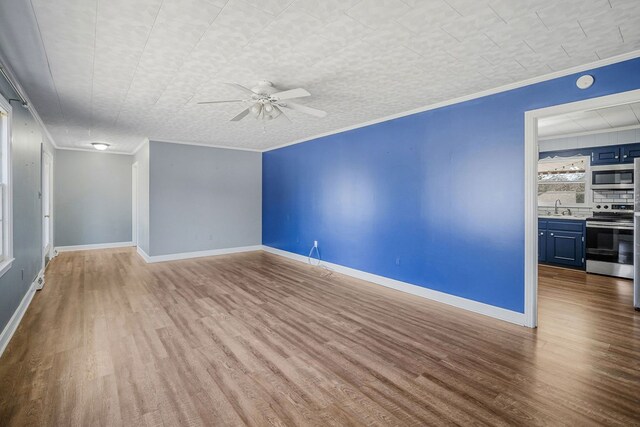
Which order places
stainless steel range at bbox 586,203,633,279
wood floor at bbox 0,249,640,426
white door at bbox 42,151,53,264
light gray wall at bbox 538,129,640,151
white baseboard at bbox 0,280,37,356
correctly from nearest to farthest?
wood floor at bbox 0,249,640,426, white baseboard at bbox 0,280,37,356, stainless steel range at bbox 586,203,633,279, light gray wall at bbox 538,129,640,151, white door at bbox 42,151,53,264

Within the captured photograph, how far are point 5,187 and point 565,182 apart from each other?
27.8ft

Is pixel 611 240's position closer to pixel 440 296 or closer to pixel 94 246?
pixel 440 296

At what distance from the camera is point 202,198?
6.90 m

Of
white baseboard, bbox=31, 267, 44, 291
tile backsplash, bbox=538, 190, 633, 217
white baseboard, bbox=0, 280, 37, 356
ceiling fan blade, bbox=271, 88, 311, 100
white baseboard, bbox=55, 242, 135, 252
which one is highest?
ceiling fan blade, bbox=271, 88, 311, 100

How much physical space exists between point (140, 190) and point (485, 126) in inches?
285

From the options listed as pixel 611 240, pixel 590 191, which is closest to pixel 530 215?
pixel 611 240

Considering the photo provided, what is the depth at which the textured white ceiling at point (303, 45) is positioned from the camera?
1.96 meters

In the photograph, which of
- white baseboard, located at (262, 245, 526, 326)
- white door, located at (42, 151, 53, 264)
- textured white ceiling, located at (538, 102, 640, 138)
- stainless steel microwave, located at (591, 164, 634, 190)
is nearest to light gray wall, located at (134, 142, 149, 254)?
white door, located at (42, 151, 53, 264)

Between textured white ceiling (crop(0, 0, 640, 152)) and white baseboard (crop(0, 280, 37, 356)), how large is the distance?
246 centimetres

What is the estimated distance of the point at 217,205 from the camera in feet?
23.4

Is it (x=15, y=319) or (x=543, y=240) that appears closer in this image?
(x=15, y=319)

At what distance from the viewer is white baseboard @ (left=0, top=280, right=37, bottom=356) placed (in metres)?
2.65

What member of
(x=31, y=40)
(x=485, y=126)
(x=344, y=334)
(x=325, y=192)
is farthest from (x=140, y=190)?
(x=485, y=126)

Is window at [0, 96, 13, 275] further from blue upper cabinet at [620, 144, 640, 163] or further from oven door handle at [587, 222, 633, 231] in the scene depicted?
blue upper cabinet at [620, 144, 640, 163]
